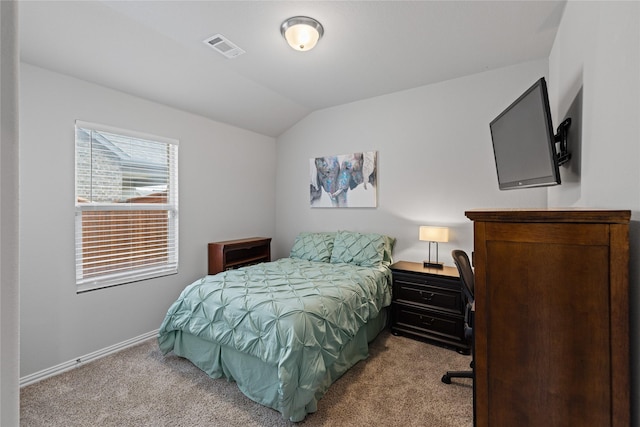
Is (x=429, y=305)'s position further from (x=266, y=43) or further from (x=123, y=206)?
(x=123, y=206)

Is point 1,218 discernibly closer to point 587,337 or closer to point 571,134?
point 587,337

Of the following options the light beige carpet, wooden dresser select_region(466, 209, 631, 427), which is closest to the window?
the light beige carpet

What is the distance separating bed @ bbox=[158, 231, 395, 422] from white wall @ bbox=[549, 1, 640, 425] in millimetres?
1472

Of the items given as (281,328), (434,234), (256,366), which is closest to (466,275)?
(434,234)

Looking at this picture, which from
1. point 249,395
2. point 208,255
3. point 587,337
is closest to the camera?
point 587,337

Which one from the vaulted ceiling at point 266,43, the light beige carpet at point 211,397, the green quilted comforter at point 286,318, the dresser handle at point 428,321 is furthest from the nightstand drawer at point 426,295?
the vaulted ceiling at point 266,43

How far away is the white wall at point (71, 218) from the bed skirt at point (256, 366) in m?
0.81

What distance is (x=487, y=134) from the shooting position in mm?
2967

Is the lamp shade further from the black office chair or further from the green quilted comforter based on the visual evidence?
the black office chair

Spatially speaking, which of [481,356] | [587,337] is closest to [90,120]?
[481,356]

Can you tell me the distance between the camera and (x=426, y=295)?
2875 millimetres

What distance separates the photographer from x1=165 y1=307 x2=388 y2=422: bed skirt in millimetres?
1855

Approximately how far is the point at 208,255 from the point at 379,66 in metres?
2.99

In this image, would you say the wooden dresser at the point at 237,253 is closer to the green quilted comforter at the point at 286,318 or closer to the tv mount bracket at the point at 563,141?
the green quilted comforter at the point at 286,318
